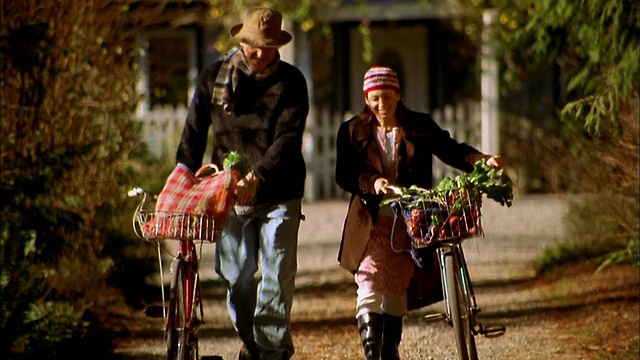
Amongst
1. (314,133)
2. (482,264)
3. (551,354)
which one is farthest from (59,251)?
(314,133)

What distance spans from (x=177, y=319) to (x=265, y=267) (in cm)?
61

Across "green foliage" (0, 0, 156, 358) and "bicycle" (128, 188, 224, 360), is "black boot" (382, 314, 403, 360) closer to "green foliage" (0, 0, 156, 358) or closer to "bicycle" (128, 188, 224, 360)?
"bicycle" (128, 188, 224, 360)

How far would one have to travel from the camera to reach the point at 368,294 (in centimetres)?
608

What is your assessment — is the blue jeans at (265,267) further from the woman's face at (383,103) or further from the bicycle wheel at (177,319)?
the woman's face at (383,103)

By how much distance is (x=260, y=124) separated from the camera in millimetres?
6027

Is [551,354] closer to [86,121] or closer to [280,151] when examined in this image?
[280,151]

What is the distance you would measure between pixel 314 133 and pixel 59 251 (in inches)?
403

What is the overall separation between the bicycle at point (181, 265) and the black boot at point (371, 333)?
735 millimetres

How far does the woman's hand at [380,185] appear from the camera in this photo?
5.70 meters

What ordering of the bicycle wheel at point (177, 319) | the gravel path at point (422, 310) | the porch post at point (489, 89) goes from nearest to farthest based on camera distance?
the bicycle wheel at point (177, 319) → the gravel path at point (422, 310) → the porch post at point (489, 89)

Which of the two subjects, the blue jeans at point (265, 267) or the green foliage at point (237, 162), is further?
the blue jeans at point (265, 267)

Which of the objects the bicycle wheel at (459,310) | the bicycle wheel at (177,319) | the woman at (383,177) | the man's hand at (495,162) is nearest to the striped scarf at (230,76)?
the woman at (383,177)

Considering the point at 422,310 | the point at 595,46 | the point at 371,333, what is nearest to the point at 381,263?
the point at 371,333

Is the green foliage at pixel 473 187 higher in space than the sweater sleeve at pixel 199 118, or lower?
lower
